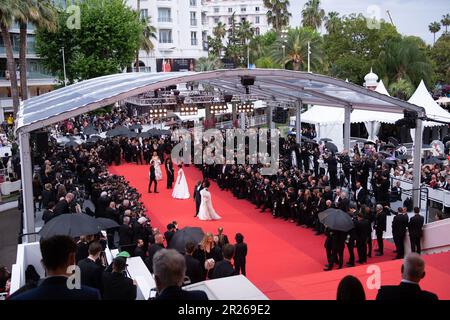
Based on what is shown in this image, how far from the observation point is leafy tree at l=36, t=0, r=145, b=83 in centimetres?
4328

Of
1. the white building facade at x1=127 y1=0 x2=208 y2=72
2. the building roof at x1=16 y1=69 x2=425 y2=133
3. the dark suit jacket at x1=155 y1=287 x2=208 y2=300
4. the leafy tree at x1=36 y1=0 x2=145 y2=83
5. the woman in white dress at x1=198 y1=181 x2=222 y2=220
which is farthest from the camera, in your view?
the white building facade at x1=127 y1=0 x2=208 y2=72

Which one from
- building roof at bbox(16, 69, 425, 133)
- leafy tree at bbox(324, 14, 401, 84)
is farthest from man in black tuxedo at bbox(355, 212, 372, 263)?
leafy tree at bbox(324, 14, 401, 84)

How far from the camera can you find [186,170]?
26719 millimetres

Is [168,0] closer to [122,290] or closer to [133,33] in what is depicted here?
[133,33]

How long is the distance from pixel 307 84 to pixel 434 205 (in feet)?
21.2

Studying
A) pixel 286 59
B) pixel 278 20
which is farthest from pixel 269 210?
pixel 278 20

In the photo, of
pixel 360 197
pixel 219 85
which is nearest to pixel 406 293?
pixel 360 197

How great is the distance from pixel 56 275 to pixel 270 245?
11840 millimetres

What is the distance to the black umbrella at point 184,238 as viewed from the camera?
33.5ft

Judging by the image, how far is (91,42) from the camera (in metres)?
44.1

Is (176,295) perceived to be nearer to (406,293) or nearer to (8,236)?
(406,293)

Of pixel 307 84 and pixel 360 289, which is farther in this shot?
pixel 307 84

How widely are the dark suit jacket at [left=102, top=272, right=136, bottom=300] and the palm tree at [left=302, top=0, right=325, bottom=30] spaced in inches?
2814

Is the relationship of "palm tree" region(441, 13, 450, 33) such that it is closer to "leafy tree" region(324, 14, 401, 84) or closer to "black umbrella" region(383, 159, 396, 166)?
"leafy tree" region(324, 14, 401, 84)
